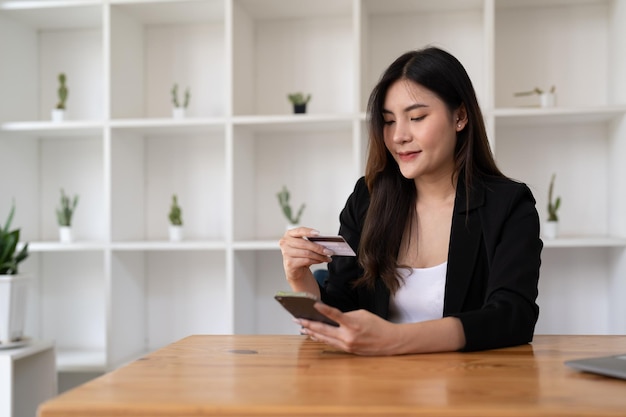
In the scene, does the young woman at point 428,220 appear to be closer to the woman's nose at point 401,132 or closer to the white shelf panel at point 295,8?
the woman's nose at point 401,132

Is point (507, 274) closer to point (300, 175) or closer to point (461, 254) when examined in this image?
point (461, 254)

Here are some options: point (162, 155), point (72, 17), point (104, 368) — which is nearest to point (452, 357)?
point (104, 368)

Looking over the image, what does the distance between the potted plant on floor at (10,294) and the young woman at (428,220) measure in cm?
144

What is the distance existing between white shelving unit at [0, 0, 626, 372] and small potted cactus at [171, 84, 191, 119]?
80mm

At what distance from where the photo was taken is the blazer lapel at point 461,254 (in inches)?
70.2

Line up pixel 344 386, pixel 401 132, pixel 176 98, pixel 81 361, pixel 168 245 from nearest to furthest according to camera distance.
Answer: pixel 344 386
pixel 401 132
pixel 168 245
pixel 81 361
pixel 176 98

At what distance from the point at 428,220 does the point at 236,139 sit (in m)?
1.36

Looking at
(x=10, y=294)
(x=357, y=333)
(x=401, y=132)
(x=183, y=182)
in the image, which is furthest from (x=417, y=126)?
(x=183, y=182)

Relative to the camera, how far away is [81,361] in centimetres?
322

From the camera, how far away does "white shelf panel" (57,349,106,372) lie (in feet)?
10.3

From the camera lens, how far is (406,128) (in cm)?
191

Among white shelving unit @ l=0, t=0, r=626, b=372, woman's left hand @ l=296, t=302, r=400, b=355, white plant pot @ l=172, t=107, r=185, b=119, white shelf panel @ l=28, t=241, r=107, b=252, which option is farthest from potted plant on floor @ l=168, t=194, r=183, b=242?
woman's left hand @ l=296, t=302, r=400, b=355

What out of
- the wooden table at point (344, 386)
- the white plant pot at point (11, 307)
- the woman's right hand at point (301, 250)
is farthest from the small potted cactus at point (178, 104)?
the wooden table at point (344, 386)

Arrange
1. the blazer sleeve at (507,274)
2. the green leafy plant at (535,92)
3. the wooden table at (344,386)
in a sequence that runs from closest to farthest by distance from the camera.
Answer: the wooden table at (344,386) < the blazer sleeve at (507,274) < the green leafy plant at (535,92)
